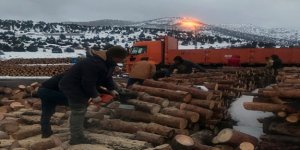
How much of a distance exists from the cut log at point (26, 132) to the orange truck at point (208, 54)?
17.0 metres

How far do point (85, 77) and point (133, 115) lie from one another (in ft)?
6.39

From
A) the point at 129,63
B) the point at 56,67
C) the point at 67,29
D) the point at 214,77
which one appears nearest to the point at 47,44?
the point at 67,29

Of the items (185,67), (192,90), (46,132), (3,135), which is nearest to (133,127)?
(46,132)

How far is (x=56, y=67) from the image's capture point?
108 ft

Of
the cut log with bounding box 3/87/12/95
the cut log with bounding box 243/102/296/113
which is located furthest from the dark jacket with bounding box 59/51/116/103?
the cut log with bounding box 3/87/12/95

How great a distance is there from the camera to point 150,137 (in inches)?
328

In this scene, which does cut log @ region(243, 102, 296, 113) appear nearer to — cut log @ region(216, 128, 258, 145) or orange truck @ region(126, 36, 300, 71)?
cut log @ region(216, 128, 258, 145)

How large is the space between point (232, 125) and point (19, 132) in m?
4.47

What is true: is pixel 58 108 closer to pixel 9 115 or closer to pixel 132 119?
pixel 9 115

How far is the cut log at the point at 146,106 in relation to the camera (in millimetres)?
9305

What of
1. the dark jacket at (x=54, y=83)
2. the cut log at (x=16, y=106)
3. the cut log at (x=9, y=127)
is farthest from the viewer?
the cut log at (x=16, y=106)

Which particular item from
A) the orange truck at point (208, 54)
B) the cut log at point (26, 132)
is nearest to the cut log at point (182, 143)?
the cut log at point (26, 132)

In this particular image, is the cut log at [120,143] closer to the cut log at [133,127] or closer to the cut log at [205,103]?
the cut log at [133,127]

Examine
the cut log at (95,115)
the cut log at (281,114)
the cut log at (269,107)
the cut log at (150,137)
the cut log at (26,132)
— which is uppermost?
the cut log at (269,107)
